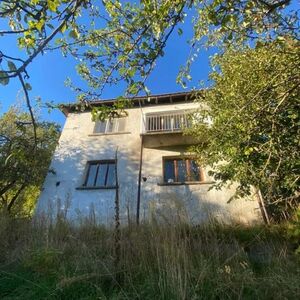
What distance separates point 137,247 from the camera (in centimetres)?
530

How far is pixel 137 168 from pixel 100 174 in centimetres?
177

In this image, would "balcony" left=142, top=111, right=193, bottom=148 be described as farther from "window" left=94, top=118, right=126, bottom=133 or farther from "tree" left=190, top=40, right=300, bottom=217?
"tree" left=190, top=40, right=300, bottom=217

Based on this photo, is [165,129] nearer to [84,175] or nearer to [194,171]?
[194,171]

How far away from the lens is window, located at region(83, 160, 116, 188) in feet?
43.5

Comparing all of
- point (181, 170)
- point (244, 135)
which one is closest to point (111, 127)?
point (181, 170)

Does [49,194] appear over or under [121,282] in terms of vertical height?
over

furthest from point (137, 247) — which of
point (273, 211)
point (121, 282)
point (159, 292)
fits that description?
point (273, 211)

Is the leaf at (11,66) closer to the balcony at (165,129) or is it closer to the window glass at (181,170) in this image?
the balcony at (165,129)

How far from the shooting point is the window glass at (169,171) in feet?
43.1

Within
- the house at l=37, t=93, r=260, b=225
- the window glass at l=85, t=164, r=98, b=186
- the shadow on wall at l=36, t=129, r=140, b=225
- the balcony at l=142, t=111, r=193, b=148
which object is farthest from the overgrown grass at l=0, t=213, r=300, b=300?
the balcony at l=142, t=111, r=193, b=148

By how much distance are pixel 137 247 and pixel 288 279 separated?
97.6 inches

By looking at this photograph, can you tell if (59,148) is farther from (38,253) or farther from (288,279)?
(288,279)

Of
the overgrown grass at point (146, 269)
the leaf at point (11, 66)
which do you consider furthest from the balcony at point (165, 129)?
the leaf at point (11, 66)

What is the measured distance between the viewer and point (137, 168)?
44.4ft
